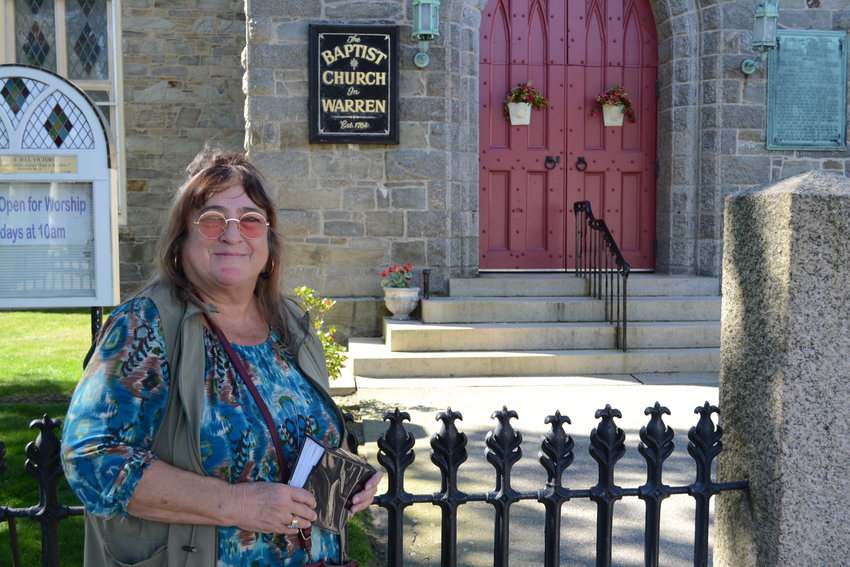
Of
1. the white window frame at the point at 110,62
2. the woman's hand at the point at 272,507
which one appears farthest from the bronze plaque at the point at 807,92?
the woman's hand at the point at 272,507

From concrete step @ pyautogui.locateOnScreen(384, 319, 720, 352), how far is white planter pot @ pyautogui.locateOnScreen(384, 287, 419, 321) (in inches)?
11.6

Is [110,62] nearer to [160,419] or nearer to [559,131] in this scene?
[559,131]

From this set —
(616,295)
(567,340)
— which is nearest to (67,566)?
(567,340)

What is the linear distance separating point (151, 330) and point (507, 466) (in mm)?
994

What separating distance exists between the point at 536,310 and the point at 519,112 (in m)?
2.28

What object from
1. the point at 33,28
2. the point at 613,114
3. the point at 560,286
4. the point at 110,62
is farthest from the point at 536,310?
the point at 33,28

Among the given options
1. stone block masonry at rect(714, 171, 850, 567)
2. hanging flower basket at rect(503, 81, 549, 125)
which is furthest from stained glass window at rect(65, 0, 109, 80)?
stone block masonry at rect(714, 171, 850, 567)

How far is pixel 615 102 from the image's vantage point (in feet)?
28.5

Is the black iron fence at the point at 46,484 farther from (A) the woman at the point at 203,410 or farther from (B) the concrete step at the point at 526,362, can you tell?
(B) the concrete step at the point at 526,362

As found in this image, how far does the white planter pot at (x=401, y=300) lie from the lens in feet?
24.8

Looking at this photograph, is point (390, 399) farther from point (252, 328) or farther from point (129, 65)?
point (129, 65)

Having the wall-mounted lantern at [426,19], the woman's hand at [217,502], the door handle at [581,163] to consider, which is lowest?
the woman's hand at [217,502]

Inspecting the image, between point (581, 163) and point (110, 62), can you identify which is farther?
point (110, 62)

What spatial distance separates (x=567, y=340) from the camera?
23.6 feet
